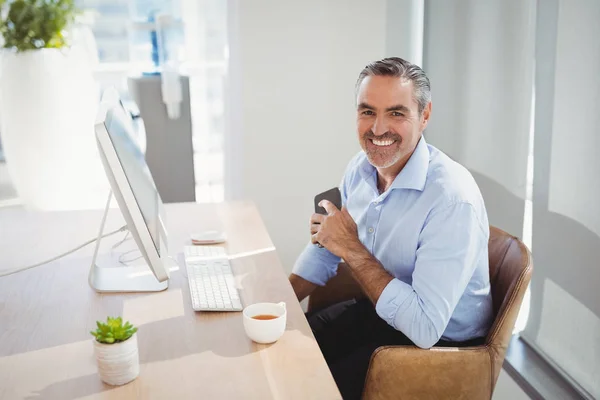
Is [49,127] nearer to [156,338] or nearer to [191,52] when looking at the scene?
[191,52]

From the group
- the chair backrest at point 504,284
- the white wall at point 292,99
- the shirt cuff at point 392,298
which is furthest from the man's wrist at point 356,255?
the white wall at point 292,99

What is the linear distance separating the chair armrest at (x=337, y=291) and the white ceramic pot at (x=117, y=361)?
908 millimetres

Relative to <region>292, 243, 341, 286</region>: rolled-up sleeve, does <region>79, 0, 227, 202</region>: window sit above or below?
above

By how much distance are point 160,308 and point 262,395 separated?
0.49m

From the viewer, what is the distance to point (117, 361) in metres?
1.22

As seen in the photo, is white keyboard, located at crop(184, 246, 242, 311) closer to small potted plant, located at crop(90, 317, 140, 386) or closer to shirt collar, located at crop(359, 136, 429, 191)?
small potted plant, located at crop(90, 317, 140, 386)

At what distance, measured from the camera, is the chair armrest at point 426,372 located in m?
1.50

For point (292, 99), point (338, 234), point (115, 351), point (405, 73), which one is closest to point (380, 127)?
point (405, 73)

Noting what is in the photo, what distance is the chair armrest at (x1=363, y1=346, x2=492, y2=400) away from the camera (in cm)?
150

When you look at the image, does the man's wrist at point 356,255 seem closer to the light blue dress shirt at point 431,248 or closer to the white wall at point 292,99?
the light blue dress shirt at point 431,248

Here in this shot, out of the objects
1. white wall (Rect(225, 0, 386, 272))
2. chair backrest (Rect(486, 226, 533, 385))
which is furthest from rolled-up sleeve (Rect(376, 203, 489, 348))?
white wall (Rect(225, 0, 386, 272))

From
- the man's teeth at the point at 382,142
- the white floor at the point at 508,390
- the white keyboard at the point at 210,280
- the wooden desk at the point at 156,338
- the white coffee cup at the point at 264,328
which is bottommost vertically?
the white floor at the point at 508,390

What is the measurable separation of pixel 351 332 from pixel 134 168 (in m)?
0.76

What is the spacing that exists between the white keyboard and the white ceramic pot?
0.34m
